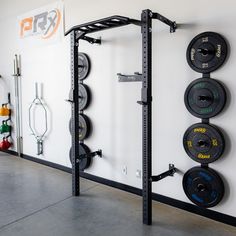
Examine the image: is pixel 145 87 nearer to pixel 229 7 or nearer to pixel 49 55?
pixel 229 7

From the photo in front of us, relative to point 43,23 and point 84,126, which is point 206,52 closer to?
point 84,126

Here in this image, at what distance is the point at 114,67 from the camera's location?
330cm

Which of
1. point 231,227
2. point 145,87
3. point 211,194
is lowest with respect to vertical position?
point 231,227

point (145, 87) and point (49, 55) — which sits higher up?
point (49, 55)

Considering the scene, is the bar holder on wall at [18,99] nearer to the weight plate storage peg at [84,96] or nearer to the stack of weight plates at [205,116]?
the weight plate storage peg at [84,96]

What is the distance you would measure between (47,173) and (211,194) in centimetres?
252

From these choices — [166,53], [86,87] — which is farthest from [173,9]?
[86,87]

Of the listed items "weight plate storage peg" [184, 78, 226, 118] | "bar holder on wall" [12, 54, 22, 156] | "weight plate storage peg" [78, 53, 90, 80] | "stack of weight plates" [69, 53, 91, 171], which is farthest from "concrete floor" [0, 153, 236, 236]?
"weight plate storage peg" [78, 53, 90, 80]

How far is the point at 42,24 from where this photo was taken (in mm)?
4191

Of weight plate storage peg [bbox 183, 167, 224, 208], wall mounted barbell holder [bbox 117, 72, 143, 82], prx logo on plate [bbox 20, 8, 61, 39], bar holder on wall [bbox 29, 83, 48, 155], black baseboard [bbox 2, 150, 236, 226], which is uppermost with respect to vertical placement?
prx logo on plate [bbox 20, 8, 61, 39]

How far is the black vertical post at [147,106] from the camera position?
2436 millimetres

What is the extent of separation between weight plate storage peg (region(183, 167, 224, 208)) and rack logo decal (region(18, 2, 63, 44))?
281 cm

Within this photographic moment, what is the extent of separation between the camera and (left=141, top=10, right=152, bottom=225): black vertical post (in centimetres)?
244

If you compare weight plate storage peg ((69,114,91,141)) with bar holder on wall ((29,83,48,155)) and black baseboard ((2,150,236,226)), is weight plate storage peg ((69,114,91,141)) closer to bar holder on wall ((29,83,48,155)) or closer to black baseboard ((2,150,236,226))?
black baseboard ((2,150,236,226))
